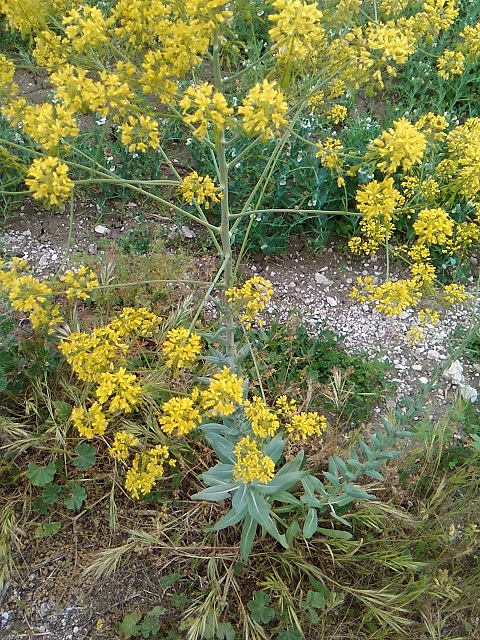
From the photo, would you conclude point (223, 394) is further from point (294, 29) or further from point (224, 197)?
point (294, 29)

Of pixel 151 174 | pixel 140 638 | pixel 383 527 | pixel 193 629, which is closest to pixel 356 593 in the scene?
pixel 383 527

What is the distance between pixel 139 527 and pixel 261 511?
79 cm

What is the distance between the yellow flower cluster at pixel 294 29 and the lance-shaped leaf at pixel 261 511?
1.73m

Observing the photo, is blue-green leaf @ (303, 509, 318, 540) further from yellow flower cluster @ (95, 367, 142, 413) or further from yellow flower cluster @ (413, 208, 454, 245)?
yellow flower cluster @ (413, 208, 454, 245)

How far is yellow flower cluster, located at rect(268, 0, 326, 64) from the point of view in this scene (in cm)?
154

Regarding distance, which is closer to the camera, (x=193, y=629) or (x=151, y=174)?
(x=193, y=629)

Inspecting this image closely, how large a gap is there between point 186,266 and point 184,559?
1770 mm

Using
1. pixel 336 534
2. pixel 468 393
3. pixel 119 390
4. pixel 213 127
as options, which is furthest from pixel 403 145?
pixel 468 393

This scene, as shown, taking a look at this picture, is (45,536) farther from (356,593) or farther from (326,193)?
(326,193)

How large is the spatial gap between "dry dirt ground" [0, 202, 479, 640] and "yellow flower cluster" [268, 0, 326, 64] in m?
1.07

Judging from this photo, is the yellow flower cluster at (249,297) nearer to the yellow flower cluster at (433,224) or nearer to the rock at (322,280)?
the yellow flower cluster at (433,224)

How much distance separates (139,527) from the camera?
2867mm

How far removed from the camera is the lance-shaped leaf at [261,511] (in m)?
2.40

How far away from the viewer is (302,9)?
5.05 feet
